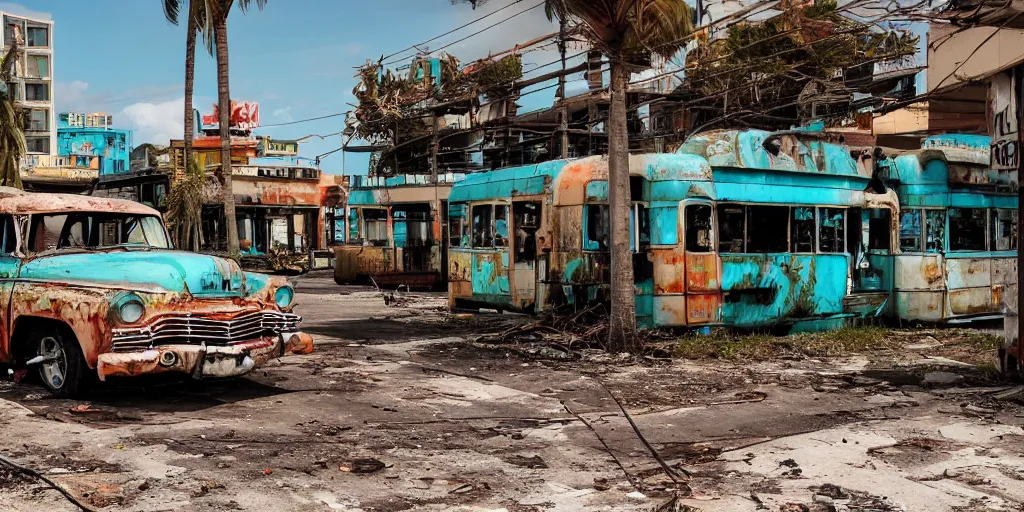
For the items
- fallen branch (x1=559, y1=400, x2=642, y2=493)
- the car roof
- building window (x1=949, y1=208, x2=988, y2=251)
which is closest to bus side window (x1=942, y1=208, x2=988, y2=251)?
building window (x1=949, y1=208, x2=988, y2=251)

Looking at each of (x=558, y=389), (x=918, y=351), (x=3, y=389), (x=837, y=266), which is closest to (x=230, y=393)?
(x=3, y=389)

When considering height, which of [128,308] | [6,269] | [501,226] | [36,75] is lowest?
[128,308]

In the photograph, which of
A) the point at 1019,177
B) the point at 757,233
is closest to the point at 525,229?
the point at 757,233

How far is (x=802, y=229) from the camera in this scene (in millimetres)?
14875

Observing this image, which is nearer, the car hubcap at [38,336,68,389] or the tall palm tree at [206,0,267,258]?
the car hubcap at [38,336,68,389]

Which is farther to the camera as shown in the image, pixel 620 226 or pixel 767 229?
→ pixel 767 229

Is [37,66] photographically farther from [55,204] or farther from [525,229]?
[55,204]

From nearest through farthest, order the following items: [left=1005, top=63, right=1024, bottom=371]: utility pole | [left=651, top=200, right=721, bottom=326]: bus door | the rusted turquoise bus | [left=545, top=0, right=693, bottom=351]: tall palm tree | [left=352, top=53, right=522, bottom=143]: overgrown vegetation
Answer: [left=1005, top=63, right=1024, bottom=371]: utility pole < [left=545, top=0, right=693, bottom=351]: tall palm tree < [left=651, top=200, right=721, bottom=326]: bus door < the rusted turquoise bus < [left=352, top=53, right=522, bottom=143]: overgrown vegetation

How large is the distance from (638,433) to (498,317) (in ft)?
33.0

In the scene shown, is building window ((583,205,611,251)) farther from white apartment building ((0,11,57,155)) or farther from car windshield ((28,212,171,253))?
white apartment building ((0,11,57,155))

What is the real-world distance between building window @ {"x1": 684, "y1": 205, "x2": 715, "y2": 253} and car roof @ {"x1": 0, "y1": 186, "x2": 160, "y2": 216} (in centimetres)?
738

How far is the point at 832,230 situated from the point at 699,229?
3249 mm

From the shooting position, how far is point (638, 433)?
7359 millimetres

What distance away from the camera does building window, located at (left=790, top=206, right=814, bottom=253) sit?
1472 cm
